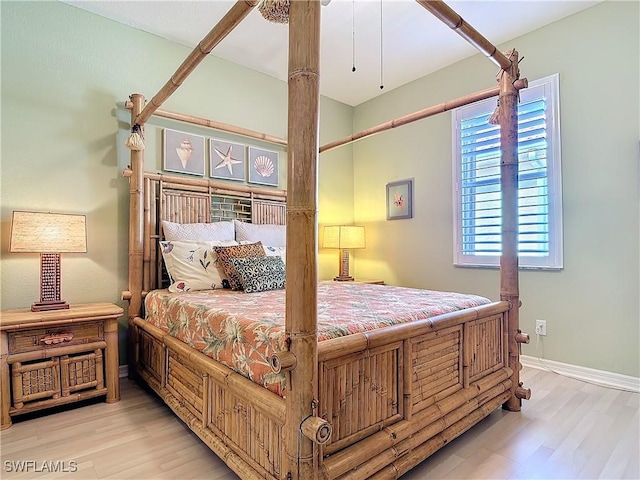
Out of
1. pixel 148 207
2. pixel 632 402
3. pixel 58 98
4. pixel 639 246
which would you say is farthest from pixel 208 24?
pixel 632 402

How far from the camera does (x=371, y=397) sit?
1.50 metres

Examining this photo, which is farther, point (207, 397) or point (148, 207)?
point (148, 207)

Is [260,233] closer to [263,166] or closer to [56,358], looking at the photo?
[263,166]

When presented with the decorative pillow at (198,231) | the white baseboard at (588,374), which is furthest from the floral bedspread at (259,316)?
the white baseboard at (588,374)

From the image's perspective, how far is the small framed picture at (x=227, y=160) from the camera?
3.45 metres

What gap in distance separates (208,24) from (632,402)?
4143 mm

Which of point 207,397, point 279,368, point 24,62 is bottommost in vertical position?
point 207,397

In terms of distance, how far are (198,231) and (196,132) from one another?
3.26ft

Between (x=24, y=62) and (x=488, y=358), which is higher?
(x=24, y=62)

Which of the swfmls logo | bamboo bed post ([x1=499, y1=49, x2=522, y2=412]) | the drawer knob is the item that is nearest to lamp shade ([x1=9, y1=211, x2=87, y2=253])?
the drawer knob

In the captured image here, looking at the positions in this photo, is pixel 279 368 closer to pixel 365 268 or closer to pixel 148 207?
pixel 148 207

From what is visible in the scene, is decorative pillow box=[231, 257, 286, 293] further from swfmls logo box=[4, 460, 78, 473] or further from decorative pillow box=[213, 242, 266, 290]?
swfmls logo box=[4, 460, 78, 473]

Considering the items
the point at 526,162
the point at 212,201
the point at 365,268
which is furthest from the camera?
the point at 365,268

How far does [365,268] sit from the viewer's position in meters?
4.50
